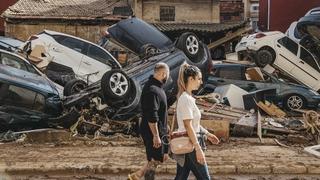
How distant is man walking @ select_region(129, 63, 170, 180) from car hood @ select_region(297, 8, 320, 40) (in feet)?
41.0

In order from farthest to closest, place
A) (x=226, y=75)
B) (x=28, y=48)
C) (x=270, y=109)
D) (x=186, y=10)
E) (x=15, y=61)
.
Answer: (x=186, y=10) < (x=226, y=75) < (x=28, y=48) < (x=270, y=109) < (x=15, y=61)

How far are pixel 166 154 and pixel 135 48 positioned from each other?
702 cm

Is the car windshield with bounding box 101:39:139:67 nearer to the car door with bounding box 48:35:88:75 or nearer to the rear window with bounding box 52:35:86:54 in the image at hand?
the rear window with bounding box 52:35:86:54

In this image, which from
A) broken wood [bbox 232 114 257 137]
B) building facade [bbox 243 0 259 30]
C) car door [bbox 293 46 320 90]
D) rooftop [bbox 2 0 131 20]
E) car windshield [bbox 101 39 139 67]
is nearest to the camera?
broken wood [bbox 232 114 257 137]

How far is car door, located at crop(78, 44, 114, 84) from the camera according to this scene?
15.2 meters

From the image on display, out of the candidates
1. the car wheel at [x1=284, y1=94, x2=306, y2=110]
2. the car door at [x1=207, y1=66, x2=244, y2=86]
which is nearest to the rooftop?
the car door at [x1=207, y1=66, x2=244, y2=86]

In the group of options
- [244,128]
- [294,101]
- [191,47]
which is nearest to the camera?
[244,128]

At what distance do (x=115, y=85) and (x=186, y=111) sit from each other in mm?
6071

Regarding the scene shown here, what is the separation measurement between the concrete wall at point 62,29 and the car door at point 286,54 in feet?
35.3

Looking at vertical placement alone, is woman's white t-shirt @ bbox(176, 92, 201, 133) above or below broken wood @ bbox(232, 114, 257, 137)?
above

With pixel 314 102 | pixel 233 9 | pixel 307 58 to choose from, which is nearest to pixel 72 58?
pixel 314 102

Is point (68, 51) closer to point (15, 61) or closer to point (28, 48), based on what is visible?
point (28, 48)

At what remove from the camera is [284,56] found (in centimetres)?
1834

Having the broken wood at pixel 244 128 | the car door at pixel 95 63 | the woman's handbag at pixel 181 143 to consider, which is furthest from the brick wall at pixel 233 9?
the woman's handbag at pixel 181 143
